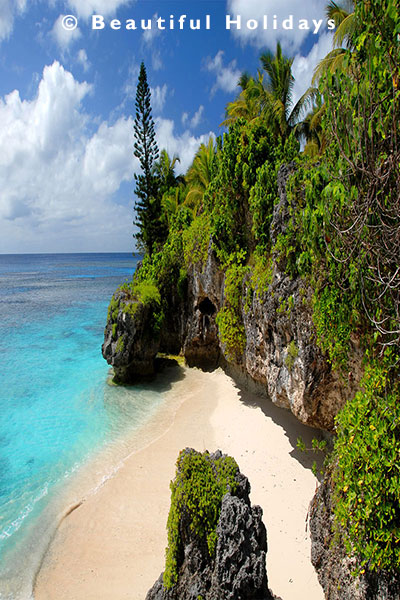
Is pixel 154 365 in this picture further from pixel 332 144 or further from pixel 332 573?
pixel 332 144

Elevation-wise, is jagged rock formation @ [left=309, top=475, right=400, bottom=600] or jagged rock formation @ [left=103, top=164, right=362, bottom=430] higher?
jagged rock formation @ [left=103, top=164, right=362, bottom=430]

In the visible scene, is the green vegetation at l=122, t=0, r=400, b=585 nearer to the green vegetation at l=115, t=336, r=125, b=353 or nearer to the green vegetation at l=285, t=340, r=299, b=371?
the green vegetation at l=285, t=340, r=299, b=371

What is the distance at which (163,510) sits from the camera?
26.2 feet

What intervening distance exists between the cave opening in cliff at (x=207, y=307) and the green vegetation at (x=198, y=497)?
11238 millimetres

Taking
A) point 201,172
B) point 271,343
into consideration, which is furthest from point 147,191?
point 271,343

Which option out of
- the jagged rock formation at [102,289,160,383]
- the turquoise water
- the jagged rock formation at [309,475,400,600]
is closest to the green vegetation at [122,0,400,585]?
the jagged rock formation at [309,475,400,600]

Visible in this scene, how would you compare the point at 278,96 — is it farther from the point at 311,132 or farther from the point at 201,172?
the point at 201,172

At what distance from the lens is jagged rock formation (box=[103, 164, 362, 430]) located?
7.57 meters

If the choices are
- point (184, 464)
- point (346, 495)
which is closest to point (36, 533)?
point (184, 464)

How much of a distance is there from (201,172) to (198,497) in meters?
19.6

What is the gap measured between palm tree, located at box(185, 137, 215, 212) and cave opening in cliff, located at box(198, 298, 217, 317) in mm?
6938

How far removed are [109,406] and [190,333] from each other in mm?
5097

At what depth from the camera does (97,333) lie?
27.0m

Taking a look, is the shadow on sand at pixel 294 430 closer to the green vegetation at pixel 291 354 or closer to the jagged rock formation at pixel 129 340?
the green vegetation at pixel 291 354
